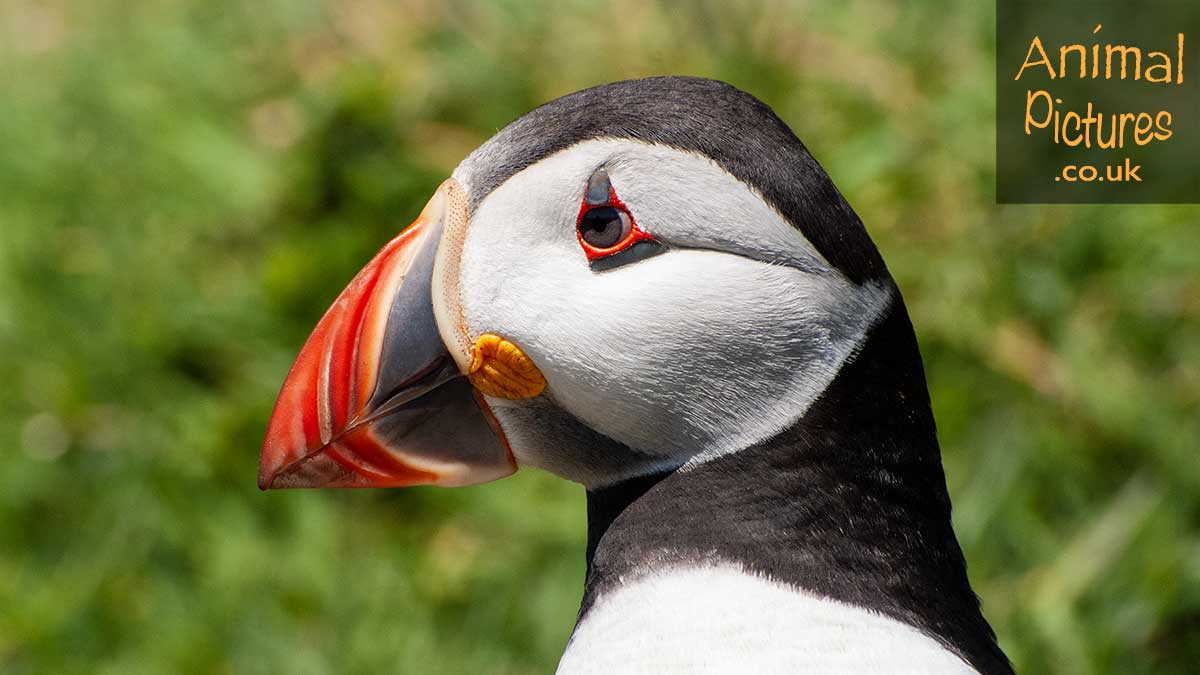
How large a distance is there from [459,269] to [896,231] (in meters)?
1.79

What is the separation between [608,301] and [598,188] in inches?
4.8

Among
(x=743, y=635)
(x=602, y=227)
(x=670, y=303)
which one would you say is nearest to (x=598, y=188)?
(x=602, y=227)

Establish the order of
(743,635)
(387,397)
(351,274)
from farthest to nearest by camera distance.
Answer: (351,274)
(387,397)
(743,635)

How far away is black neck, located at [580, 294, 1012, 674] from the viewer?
146cm

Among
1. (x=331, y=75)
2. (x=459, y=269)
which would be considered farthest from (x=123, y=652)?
(x=459, y=269)

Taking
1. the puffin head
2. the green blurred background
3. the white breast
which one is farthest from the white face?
the green blurred background

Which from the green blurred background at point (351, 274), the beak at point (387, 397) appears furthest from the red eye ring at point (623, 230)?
the green blurred background at point (351, 274)

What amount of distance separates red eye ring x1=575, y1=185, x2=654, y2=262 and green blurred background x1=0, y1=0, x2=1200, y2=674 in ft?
5.16

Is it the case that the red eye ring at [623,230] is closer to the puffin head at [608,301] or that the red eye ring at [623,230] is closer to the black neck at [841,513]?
the puffin head at [608,301]

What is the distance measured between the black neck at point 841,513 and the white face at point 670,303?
30 mm

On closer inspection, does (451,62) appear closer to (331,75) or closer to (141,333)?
(331,75)

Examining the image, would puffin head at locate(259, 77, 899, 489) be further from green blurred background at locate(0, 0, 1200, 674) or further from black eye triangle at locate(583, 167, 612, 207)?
green blurred background at locate(0, 0, 1200, 674)

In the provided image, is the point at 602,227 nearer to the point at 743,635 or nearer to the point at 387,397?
the point at 387,397

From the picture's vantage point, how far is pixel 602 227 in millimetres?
1475
